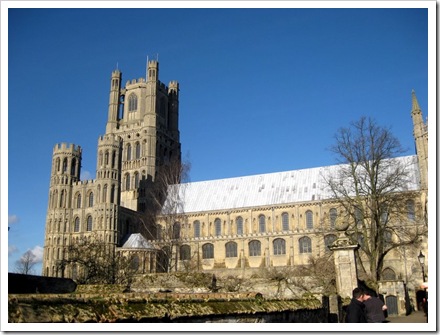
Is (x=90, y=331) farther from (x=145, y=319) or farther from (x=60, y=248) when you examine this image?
(x=60, y=248)

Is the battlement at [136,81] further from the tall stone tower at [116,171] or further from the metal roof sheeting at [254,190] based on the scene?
A: the metal roof sheeting at [254,190]

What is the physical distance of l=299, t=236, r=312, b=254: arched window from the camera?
57.1 m

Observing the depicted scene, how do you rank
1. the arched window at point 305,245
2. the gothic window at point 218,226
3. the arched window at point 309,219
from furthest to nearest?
the gothic window at point 218,226, the arched window at point 309,219, the arched window at point 305,245

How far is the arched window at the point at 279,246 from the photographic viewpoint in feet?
193

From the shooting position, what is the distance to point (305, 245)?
5759cm

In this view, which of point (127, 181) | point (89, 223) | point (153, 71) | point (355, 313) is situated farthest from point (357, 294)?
point (153, 71)

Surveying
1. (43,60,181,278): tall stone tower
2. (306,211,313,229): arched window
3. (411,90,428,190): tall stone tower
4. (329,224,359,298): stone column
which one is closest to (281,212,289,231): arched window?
(306,211,313,229): arched window

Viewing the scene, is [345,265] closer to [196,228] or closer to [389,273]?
[389,273]

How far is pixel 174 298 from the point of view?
20.0ft

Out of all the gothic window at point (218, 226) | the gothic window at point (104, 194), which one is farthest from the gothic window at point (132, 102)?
the gothic window at point (218, 226)

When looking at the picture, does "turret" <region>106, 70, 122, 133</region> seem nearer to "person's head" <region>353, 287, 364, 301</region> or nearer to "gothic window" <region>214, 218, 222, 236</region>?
"gothic window" <region>214, 218, 222, 236</region>

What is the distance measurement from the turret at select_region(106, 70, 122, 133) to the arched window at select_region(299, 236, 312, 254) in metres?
41.6

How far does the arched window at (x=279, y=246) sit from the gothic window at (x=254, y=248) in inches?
87.2

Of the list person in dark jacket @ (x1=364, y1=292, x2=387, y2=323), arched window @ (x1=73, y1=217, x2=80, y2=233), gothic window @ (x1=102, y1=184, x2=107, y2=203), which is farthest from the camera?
arched window @ (x1=73, y1=217, x2=80, y2=233)
